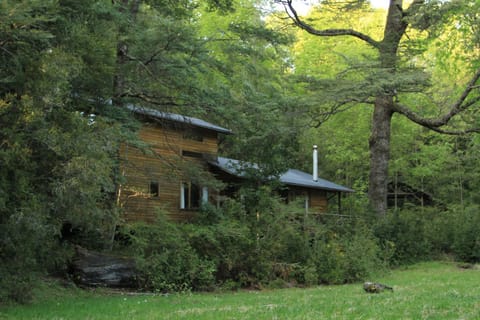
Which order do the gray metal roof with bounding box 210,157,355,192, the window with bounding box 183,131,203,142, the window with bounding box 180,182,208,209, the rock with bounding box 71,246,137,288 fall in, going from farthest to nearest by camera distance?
the window with bounding box 180,182,208,209 < the window with bounding box 183,131,203,142 < the gray metal roof with bounding box 210,157,355,192 < the rock with bounding box 71,246,137,288

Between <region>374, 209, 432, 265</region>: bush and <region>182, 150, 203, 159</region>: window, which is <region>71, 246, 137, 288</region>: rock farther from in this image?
<region>374, 209, 432, 265</region>: bush

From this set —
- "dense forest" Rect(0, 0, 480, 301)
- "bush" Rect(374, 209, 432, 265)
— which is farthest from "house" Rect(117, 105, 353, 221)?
"bush" Rect(374, 209, 432, 265)

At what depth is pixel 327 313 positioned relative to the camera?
836 centimetres

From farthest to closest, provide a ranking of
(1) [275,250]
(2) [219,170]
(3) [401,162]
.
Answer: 1. (3) [401,162]
2. (2) [219,170]
3. (1) [275,250]

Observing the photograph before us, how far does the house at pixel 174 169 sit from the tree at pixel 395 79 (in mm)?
4277

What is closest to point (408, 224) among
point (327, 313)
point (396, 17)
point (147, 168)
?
point (396, 17)

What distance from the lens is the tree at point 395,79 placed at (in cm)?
1998

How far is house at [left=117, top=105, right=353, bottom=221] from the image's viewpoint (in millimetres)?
17598

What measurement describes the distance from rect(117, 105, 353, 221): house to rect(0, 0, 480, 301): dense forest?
1.47 m

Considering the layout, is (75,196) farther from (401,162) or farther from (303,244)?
(401,162)

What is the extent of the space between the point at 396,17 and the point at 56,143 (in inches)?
766

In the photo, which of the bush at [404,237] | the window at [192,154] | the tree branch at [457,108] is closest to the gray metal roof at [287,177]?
the window at [192,154]

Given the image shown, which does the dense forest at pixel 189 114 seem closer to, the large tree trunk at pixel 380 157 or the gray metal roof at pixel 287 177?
the large tree trunk at pixel 380 157

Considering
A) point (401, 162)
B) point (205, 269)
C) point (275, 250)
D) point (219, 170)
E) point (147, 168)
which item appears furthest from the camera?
point (401, 162)
